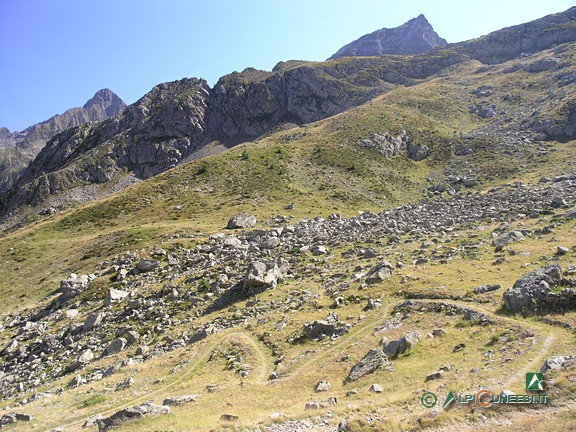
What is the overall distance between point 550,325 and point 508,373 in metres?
6.57

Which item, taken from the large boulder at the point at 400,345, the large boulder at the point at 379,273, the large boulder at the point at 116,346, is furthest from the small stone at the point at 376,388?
the large boulder at the point at 116,346

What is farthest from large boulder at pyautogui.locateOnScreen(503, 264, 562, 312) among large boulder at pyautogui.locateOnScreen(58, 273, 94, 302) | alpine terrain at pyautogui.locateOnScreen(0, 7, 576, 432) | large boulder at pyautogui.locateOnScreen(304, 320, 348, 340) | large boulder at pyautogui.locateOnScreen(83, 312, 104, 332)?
large boulder at pyautogui.locateOnScreen(58, 273, 94, 302)

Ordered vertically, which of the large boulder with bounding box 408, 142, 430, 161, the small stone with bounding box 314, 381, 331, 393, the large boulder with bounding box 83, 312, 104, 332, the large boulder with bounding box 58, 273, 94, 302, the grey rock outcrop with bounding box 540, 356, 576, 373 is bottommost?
the small stone with bounding box 314, 381, 331, 393

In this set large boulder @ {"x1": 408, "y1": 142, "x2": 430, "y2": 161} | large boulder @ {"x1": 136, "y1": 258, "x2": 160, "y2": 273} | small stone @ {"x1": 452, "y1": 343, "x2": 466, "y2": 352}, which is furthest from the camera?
large boulder @ {"x1": 408, "y1": 142, "x2": 430, "y2": 161}

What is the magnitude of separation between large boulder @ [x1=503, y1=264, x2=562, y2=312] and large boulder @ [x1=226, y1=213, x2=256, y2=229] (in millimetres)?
49383

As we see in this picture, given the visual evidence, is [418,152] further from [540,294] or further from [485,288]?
[540,294]

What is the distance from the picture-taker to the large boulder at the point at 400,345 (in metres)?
23.4

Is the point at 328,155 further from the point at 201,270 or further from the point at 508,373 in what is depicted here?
the point at 508,373

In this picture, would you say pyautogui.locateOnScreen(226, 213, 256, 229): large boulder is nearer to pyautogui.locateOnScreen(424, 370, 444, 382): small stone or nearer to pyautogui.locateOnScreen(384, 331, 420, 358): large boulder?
pyautogui.locateOnScreen(384, 331, 420, 358): large boulder

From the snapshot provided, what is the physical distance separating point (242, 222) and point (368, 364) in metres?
49.8

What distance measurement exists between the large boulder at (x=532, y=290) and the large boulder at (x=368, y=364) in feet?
32.3

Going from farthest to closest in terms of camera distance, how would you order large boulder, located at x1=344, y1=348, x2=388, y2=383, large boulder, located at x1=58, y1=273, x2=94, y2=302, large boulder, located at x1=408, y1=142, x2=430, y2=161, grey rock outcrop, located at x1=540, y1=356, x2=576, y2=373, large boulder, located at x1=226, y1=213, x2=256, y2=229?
large boulder, located at x1=408, y1=142, x2=430, y2=161 → large boulder, located at x1=226, y1=213, x2=256, y2=229 → large boulder, located at x1=58, y1=273, x2=94, y2=302 → large boulder, located at x1=344, y1=348, x2=388, y2=383 → grey rock outcrop, located at x1=540, y1=356, x2=576, y2=373

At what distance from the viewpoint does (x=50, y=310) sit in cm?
4703

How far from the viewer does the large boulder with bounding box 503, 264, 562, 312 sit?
80.1 feet
